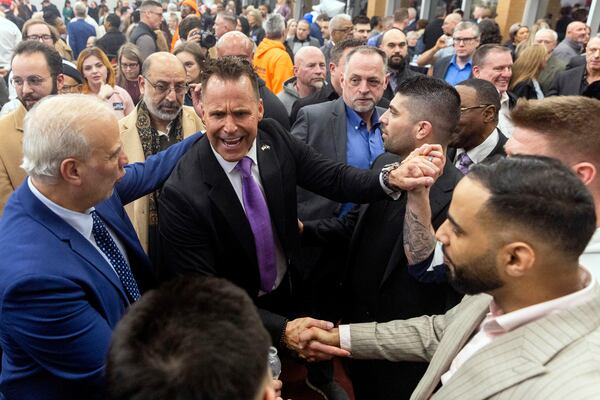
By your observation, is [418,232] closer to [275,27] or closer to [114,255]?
[114,255]

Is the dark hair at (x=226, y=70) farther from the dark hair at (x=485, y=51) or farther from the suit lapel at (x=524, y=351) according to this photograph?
the dark hair at (x=485, y=51)

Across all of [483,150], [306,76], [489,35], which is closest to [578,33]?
[489,35]

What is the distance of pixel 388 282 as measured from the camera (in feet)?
7.75

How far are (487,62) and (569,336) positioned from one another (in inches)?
146

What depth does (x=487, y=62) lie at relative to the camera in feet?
14.4

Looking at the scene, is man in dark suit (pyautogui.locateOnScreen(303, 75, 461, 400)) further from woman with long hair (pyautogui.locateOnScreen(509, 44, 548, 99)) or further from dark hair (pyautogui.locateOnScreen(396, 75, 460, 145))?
woman with long hair (pyautogui.locateOnScreen(509, 44, 548, 99))

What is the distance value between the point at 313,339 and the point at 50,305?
1116mm

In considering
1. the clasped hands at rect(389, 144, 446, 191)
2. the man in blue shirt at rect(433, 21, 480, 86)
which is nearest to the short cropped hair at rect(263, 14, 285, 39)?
the man in blue shirt at rect(433, 21, 480, 86)

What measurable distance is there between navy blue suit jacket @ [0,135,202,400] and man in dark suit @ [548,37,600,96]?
5367mm

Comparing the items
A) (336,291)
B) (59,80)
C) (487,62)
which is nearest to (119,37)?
(59,80)

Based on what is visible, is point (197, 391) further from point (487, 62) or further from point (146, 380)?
point (487, 62)

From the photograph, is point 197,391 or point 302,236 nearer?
point 197,391

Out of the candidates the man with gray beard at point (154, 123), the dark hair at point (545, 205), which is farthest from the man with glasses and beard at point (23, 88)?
the dark hair at point (545, 205)

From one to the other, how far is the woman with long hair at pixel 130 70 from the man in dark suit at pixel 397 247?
10.5 feet
